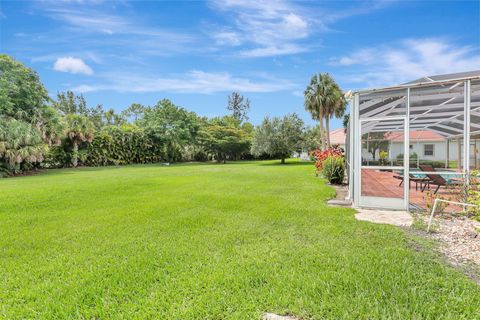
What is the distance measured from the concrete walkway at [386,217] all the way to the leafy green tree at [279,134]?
2148cm

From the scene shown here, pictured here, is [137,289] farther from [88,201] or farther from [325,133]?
[325,133]

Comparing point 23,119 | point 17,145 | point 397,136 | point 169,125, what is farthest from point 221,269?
point 169,125

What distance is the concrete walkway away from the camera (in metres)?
5.82

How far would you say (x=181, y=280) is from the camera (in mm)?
3305

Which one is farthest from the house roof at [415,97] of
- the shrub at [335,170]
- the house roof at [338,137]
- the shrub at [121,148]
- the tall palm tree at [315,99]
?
the shrub at [121,148]

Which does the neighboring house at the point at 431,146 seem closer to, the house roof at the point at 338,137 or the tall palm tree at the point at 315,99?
the tall palm tree at the point at 315,99

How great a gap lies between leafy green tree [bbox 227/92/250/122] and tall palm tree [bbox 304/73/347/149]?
31.1 meters

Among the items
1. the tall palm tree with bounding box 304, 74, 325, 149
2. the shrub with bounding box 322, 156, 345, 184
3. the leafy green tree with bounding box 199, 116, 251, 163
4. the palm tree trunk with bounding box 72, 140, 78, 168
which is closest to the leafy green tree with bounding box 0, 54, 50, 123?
the palm tree trunk with bounding box 72, 140, 78, 168

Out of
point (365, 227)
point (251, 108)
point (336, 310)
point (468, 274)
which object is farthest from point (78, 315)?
point (251, 108)

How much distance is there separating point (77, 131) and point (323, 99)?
2471cm

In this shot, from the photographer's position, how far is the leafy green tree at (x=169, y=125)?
32750 mm

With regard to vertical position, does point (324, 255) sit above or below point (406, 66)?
below

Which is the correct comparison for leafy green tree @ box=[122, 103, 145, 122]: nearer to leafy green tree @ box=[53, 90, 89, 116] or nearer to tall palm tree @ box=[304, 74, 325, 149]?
leafy green tree @ box=[53, 90, 89, 116]

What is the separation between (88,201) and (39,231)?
10.4 feet
